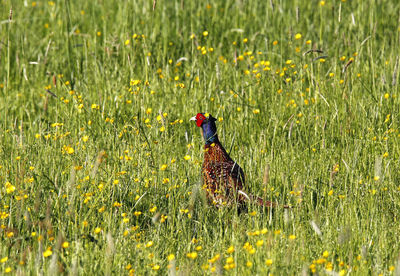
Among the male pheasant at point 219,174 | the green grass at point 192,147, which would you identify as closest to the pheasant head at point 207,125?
the male pheasant at point 219,174

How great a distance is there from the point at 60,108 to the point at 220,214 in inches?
89.5

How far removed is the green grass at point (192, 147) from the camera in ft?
10.4

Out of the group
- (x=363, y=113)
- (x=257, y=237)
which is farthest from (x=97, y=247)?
(x=363, y=113)

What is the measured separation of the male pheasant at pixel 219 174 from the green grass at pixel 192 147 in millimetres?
98

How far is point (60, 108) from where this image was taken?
17.3 feet

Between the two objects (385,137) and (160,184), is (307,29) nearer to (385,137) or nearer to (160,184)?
(385,137)

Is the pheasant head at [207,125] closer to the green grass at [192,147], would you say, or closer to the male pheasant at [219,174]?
the male pheasant at [219,174]

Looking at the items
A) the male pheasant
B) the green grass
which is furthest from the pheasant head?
the green grass

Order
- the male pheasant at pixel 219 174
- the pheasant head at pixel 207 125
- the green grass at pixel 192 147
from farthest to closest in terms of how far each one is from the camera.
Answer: the pheasant head at pixel 207 125, the male pheasant at pixel 219 174, the green grass at pixel 192 147

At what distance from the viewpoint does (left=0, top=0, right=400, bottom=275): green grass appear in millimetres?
3170

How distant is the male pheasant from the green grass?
0.32ft

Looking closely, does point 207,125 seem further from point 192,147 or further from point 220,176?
point 220,176

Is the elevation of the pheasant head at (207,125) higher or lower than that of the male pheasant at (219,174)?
higher

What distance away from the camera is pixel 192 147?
15.6 feet
